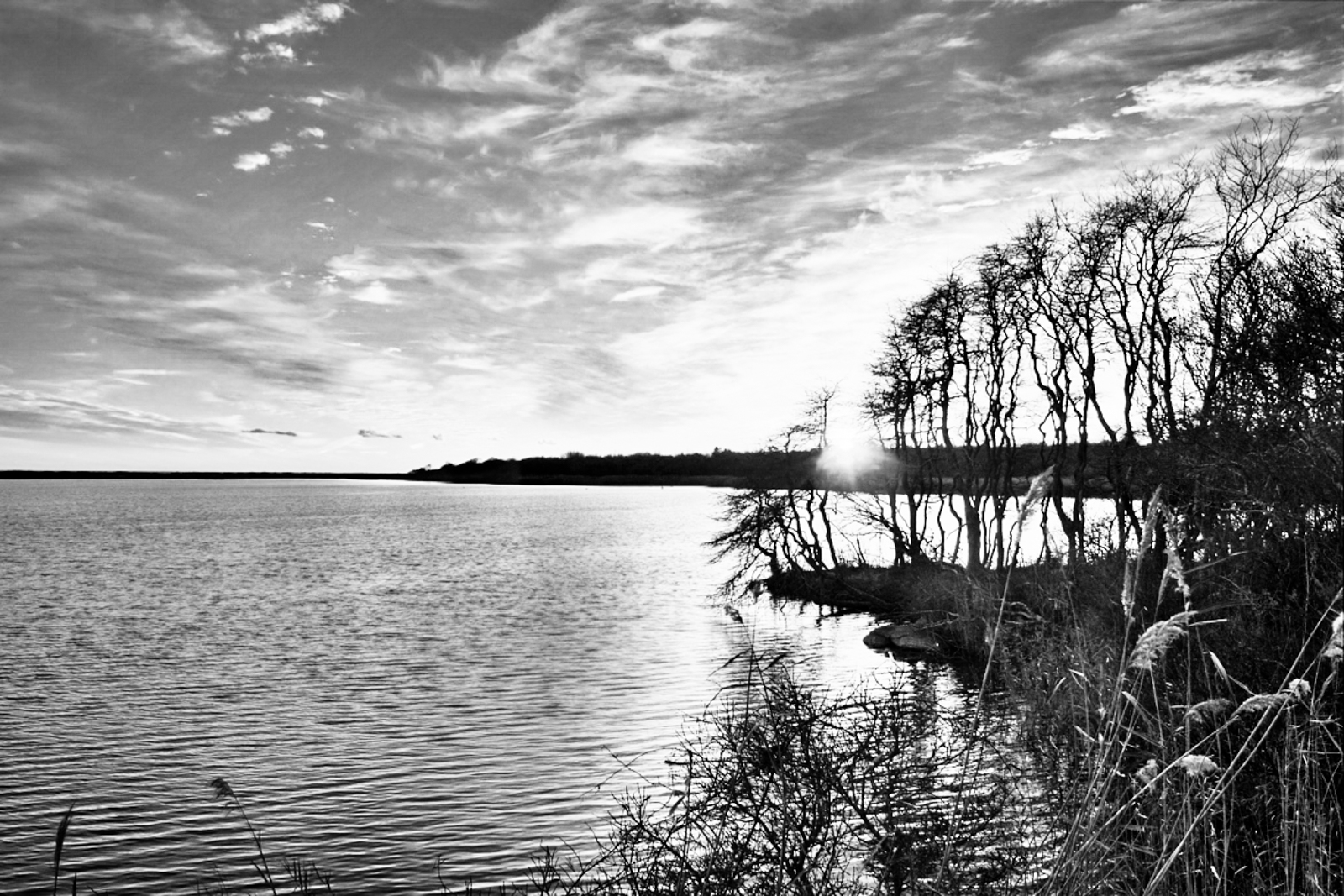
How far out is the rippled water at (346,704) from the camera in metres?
18.2

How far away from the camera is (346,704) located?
29.8m

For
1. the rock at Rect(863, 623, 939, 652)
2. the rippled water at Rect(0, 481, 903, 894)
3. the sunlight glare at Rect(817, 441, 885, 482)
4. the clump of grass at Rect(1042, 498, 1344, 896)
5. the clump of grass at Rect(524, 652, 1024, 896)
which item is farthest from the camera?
the sunlight glare at Rect(817, 441, 885, 482)

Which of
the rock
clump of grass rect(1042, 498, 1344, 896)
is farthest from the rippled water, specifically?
clump of grass rect(1042, 498, 1344, 896)

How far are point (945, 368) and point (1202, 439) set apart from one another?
3223 centimetres

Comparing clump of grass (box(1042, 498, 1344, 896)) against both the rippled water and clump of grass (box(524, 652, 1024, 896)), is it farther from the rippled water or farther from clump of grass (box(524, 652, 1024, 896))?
the rippled water

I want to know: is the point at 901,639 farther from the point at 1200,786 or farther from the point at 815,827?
the point at 1200,786

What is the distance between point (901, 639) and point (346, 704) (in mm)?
21908

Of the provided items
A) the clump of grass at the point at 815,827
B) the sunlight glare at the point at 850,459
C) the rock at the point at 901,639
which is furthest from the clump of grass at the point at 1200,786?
the sunlight glare at the point at 850,459

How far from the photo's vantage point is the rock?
37.9m

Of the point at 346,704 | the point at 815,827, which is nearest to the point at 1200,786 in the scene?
the point at 815,827

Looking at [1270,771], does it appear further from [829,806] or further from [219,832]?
[219,832]

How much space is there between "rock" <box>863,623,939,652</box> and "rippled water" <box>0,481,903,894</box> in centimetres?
113

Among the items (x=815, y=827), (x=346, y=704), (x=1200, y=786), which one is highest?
(x=1200, y=786)

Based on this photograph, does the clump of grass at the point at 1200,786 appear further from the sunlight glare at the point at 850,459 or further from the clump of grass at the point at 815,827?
the sunlight glare at the point at 850,459
